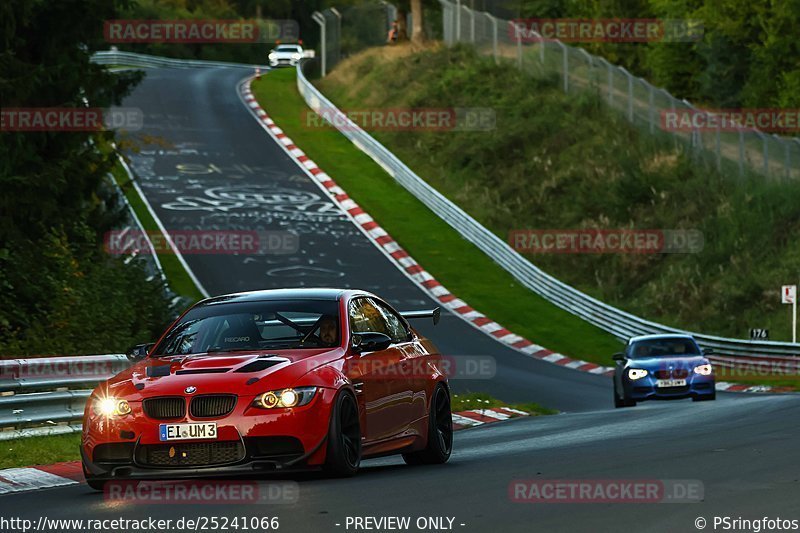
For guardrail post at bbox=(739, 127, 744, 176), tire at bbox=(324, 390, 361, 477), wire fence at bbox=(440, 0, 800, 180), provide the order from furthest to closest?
guardrail post at bbox=(739, 127, 744, 176) → wire fence at bbox=(440, 0, 800, 180) → tire at bbox=(324, 390, 361, 477)

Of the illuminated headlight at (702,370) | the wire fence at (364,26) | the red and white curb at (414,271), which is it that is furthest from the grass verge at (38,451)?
the wire fence at (364,26)

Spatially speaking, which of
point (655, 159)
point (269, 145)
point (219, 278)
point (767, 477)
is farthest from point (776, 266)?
point (767, 477)

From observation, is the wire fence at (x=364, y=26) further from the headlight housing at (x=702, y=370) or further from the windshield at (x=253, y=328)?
the windshield at (x=253, y=328)

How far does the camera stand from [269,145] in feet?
195

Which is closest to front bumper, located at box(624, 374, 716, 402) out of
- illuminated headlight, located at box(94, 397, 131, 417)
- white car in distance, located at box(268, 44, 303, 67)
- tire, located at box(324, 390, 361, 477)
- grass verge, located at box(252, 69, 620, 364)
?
grass verge, located at box(252, 69, 620, 364)

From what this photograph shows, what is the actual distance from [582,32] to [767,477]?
74915mm

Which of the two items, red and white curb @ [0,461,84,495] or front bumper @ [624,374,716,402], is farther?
front bumper @ [624,374,716,402]

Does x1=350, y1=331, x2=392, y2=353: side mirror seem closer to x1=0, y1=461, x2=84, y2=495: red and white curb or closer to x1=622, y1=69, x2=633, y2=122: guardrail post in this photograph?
x1=0, y1=461, x2=84, y2=495: red and white curb

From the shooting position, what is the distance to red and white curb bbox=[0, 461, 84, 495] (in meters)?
12.2

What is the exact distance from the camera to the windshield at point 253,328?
11.8 metres

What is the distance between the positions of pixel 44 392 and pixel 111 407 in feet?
16.4

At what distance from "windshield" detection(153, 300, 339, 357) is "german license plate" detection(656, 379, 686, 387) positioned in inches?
543

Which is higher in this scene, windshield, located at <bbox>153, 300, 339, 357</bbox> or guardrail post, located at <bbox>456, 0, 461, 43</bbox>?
guardrail post, located at <bbox>456, 0, 461, 43</bbox>

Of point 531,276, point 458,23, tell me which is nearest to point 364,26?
point 458,23
